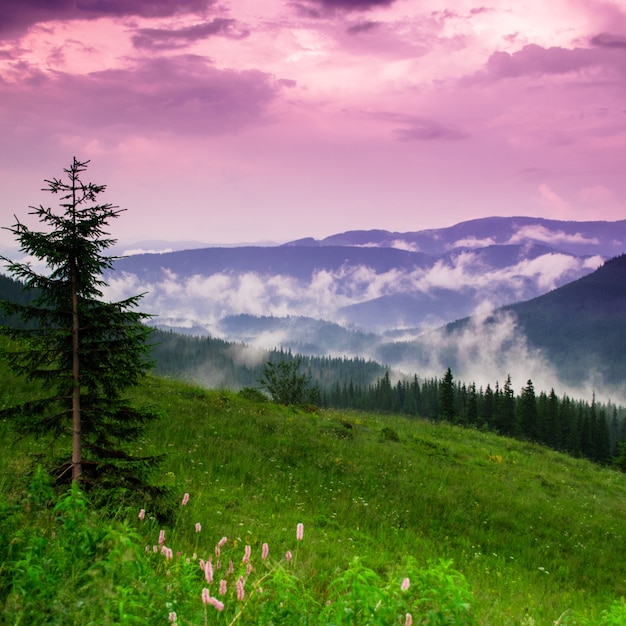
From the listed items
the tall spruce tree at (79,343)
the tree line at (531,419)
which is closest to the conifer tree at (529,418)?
the tree line at (531,419)

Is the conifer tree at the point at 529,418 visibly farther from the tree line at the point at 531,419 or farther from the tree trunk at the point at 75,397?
the tree trunk at the point at 75,397

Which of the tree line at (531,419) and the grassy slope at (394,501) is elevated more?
the grassy slope at (394,501)

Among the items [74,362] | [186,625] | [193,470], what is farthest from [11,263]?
[193,470]

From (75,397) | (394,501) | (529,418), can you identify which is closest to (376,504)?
(394,501)

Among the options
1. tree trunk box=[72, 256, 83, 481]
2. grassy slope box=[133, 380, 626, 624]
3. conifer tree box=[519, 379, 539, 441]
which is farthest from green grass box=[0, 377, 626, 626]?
conifer tree box=[519, 379, 539, 441]

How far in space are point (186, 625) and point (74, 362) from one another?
196 inches

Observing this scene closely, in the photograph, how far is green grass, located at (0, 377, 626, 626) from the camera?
7.93 m

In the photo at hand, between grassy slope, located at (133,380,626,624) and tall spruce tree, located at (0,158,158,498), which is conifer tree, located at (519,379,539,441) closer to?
grassy slope, located at (133,380,626,624)

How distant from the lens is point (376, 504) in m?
13.9

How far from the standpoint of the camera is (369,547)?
32.2 feet

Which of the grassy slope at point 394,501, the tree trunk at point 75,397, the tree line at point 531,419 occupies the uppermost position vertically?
the tree trunk at point 75,397

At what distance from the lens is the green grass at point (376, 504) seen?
793 cm

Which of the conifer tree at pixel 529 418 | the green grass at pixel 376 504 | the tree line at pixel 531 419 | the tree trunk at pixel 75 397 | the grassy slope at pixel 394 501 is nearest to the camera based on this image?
the tree trunk at pixel 75 397

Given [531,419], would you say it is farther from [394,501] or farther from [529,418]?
[394,501]
